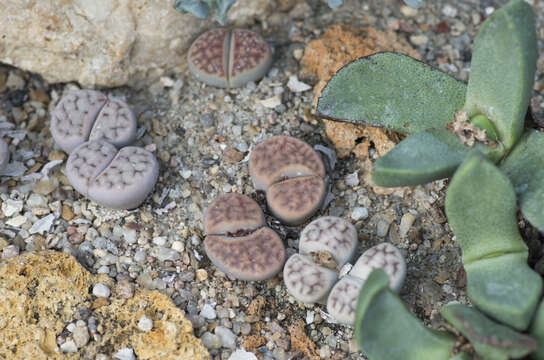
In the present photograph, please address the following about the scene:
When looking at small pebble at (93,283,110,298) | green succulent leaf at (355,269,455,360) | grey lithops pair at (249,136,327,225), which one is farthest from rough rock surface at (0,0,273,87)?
green succulent leaf at (355,269,455,360)

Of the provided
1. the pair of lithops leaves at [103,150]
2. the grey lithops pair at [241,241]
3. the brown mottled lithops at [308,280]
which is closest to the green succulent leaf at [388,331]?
the brown mottled lithops at [308,280]

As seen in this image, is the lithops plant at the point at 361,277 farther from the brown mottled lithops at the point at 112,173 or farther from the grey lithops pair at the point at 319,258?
the brown mottled lithops at the point at 112,173

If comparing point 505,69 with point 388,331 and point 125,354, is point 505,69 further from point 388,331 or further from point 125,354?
point 125,354

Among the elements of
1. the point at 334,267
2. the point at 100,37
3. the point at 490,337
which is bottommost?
the point at 334,267

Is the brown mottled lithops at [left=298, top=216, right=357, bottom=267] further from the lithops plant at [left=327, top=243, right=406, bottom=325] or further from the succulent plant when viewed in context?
the succulent plant

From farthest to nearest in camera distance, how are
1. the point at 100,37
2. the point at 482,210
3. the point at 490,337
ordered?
1. the point at 100,37
2. the point at 482,210
3. the point at 490,337

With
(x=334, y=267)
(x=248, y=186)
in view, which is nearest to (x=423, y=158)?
(x=334, y=267)
